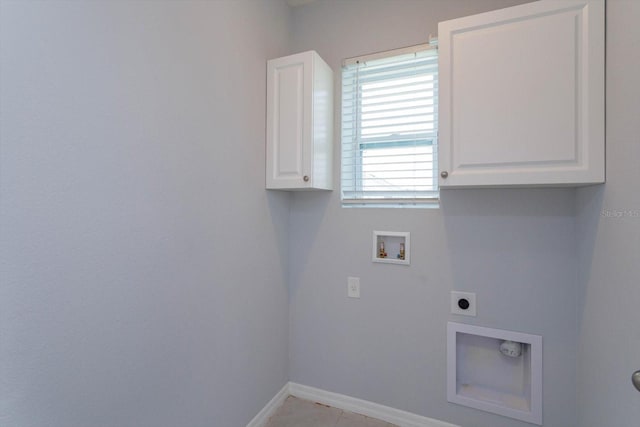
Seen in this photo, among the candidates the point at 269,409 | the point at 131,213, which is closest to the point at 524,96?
the point at 131,213

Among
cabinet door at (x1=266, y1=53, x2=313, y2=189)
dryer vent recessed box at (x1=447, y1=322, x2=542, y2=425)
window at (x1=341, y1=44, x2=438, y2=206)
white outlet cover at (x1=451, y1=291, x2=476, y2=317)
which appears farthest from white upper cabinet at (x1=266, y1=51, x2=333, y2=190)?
dryer vent recessed box at (x1=447, y1=322, x2=542, y2=425)

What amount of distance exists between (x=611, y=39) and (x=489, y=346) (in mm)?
1478

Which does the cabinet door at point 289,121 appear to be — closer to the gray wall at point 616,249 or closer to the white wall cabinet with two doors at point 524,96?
the white wall cabinet with two doors at point 524,96

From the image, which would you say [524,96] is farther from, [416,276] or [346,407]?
[346,407]

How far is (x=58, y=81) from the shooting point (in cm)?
84

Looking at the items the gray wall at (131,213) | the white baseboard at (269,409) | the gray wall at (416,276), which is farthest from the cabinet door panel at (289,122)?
the white baseboard at (269,409)

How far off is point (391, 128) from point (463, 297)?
3.41 feet

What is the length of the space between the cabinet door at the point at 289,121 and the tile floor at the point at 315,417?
139 cm

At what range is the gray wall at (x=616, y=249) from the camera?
38.4 inches

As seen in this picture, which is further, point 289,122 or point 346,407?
point 346,407

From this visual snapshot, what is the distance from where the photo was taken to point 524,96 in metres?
1.26

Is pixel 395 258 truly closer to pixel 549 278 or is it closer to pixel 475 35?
pixel 549 278

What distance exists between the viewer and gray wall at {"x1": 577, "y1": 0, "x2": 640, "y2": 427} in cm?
98

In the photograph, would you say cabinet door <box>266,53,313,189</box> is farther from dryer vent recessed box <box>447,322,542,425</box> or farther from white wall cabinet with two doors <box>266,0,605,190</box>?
dryer vent recessed box <box>447,322,542,425</box>
